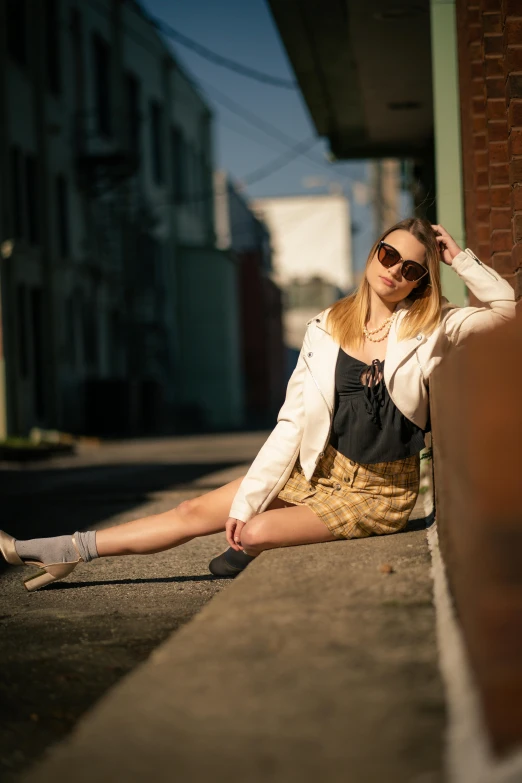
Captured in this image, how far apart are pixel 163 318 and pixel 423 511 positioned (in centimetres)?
2638

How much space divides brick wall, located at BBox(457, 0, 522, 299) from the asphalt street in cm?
194

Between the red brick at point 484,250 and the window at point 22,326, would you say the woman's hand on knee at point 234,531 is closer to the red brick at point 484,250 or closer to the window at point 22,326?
the red brick at point 484,250

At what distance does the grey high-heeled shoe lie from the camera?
4.39m

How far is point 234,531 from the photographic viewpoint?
13.3ft

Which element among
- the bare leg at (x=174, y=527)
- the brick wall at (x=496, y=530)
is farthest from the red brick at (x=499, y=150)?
the brick wall at (x=496, y=530)

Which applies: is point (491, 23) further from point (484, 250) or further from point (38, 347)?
point (38, 347)

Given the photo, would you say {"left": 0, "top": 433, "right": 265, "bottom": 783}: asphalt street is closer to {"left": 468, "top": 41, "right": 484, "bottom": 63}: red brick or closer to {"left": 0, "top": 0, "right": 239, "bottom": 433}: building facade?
{"left": 468, "top": 41, "right": 484, "bottom": 63}: red brick

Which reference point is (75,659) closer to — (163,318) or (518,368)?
(518,368)

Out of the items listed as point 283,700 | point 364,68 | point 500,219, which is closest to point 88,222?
point 364,68

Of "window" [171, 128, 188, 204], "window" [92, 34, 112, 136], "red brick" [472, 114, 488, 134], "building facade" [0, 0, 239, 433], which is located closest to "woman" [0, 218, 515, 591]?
"red brick" [472, 114, 488, 134]

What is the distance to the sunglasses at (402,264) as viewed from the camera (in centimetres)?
404

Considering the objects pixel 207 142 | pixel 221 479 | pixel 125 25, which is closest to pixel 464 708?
pixel 221 479

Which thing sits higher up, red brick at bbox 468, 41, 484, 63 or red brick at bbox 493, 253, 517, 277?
red brick at bbox 468, 41, 484, 63

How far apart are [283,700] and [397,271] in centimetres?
228
